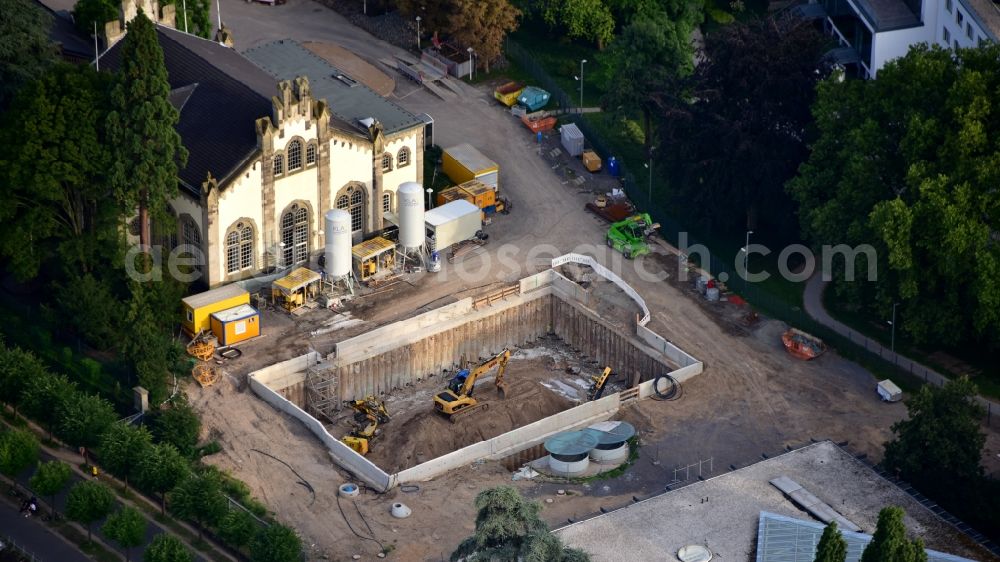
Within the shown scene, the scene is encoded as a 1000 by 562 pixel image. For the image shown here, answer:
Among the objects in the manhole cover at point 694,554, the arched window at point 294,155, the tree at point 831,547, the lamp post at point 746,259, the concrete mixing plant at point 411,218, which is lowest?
the manhole cover at point 694,554

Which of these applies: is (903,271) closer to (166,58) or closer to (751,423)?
(751,423)

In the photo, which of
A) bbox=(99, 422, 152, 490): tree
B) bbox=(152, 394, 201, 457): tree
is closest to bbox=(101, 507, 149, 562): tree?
bbox=(99, 422, 152, 490): tree

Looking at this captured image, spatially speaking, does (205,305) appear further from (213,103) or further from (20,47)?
(20,47)

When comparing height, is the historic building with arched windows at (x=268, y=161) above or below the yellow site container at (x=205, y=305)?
above

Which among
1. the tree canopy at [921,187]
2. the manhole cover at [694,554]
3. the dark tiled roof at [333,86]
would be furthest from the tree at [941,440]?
the dark tiled roof at [333,86]

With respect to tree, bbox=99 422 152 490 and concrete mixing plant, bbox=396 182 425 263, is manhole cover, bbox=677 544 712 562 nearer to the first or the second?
tree, bbox=99 422 152 490

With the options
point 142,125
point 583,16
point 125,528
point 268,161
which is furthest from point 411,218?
point 125,528

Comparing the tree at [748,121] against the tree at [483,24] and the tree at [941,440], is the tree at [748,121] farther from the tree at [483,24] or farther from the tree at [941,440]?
the tree at [941,440]

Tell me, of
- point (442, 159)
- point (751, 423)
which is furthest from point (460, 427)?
point (442, 159)
